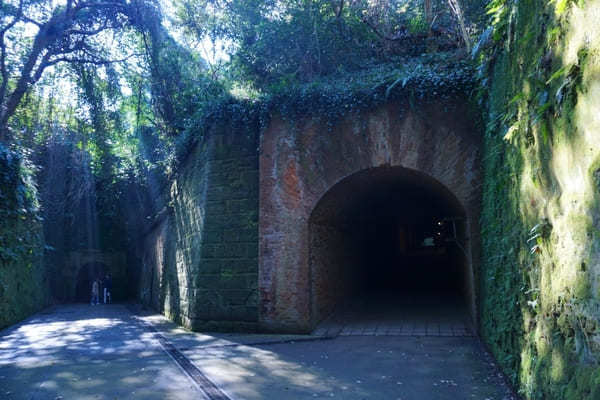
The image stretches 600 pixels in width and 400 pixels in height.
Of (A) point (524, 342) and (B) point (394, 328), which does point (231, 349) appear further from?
(A) point (524, 342)

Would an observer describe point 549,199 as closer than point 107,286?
Yes

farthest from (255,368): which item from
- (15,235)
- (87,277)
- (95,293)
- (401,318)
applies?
(87,277)

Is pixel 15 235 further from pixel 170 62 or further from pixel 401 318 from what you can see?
pixel 401 318

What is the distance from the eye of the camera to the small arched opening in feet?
75.7

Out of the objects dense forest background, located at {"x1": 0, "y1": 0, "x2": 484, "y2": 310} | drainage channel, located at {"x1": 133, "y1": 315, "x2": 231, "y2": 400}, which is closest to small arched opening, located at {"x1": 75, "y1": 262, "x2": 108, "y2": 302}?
dense forest background, located at {"x1": 0, "y1": 0, "x2": 484, "y2": 310}

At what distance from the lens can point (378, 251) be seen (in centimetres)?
1318

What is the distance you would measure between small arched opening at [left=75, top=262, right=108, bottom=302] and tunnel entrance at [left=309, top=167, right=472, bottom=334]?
16659 millimetres

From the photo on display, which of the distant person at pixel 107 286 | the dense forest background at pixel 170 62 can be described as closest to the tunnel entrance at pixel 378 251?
the dense forest background at pixel 170 62

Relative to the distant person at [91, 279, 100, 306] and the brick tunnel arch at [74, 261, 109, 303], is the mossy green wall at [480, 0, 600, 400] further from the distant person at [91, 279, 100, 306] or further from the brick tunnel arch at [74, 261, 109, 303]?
the brick tunnel arch at [74, 261, 109, 303]

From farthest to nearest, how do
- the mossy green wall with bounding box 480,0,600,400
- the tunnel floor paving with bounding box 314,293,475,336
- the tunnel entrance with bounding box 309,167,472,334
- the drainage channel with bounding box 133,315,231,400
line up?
1. the tunnel entrance with bounding box 309,167,472,334
2. the tunnel floor paving with bounding box 314,293,475,336
3. the drainage channel with bounding box 133,315,231,400
4. the mossy green wall with bounding box 480,0,600,400

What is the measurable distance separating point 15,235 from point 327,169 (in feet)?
21.8

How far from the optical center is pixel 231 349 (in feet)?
20.2

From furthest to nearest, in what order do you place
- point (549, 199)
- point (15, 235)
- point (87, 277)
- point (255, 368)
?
point (87, 277)
point (15, 235)
point (255, 368)
point (549, 199)

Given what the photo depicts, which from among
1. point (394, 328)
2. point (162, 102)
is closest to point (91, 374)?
point (394, 328)
